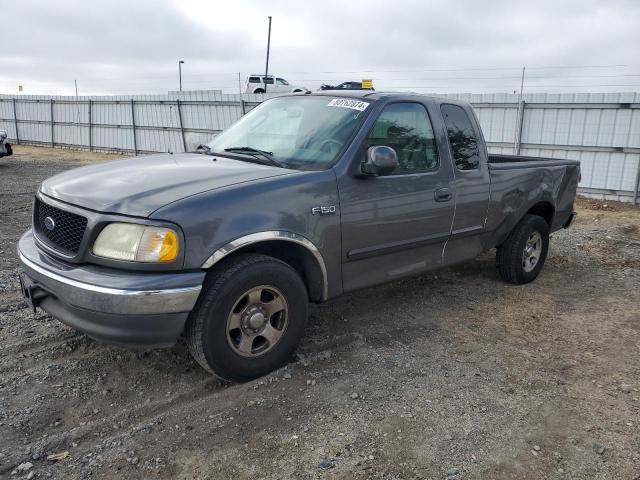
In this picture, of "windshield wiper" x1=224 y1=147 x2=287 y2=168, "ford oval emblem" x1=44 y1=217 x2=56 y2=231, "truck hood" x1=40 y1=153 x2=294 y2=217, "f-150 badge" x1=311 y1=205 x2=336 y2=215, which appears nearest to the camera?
"truck hood" x1=40 y1=153 x2=294 y2=217

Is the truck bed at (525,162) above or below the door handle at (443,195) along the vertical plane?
above

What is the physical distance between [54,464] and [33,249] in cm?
140

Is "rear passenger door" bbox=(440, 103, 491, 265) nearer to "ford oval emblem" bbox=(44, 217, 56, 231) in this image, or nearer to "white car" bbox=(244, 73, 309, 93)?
"ford oval emblem" bbox=(44, 217, 56, 231)

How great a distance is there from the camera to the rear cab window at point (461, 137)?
14.6ft

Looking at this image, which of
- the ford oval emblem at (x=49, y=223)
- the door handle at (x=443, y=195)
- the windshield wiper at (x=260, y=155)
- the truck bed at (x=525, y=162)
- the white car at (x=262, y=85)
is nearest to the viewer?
the ford oval emblem at (x=49, y=223)

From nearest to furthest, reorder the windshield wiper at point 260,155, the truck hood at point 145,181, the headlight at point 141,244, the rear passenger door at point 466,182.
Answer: the headlight at point 141,244 → the truck hood at point 145,181 → the windshield wiper at point 260,155 → the rear passenger door at point 466,182

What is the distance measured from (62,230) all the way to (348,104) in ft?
7.08

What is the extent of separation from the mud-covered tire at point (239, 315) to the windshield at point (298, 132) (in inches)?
32.1

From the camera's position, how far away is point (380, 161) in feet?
11.3

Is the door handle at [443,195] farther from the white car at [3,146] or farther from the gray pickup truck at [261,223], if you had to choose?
the white car at [3,146]

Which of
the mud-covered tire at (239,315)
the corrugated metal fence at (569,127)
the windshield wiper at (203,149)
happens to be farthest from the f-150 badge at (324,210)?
the corrugated metal fence at (569,127)

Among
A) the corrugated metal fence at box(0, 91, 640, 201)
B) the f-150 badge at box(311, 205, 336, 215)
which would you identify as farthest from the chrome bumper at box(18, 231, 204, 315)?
the corrugated metal fence at box(0, 91, 640, 201)

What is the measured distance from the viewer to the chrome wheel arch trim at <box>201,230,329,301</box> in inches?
116

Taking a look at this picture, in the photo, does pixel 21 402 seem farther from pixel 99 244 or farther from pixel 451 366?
pixel 451 366
